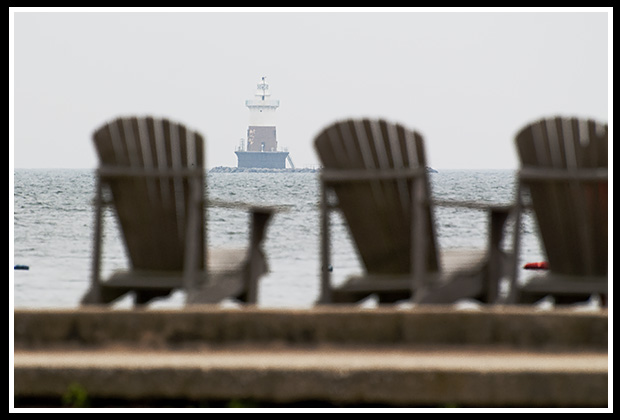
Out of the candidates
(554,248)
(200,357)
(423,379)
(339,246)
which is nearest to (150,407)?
(200,357)

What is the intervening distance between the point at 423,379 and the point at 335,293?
1968mm

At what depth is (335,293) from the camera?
6.00m

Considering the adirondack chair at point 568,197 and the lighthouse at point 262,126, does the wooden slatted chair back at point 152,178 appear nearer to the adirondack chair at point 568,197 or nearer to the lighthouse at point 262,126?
the adirondack chair at point 568,197

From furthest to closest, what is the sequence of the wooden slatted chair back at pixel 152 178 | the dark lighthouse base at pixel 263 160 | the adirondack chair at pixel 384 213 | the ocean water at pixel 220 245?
the dark lighthouse base at pixel 263 160
the ocean water at pixel 220 245
the wooden slatted chair back at pixel 152 178
the adirondack chair at pixel 384 213

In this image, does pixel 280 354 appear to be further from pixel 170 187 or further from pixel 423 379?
pixel 170 187

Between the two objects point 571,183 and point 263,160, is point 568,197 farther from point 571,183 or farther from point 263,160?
point 263,160

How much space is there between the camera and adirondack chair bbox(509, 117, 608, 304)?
5.80 meters

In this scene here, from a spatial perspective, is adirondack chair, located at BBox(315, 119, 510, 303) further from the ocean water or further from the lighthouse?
the lighthouse

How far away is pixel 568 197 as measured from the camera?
5855mm

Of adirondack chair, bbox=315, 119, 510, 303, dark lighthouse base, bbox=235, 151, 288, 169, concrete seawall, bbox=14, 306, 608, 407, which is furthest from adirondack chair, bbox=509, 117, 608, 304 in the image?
dark lighthouse base, bbox=235, 151, 288, 169

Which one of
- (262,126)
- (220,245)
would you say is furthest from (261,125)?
(220,245)

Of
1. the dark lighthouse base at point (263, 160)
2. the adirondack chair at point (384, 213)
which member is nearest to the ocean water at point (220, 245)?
the adirondack chair at point (384, 213)

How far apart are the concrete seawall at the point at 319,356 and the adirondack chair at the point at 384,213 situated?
4.71 feet

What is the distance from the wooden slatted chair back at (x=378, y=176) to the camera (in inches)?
237
